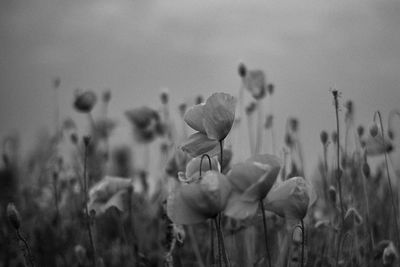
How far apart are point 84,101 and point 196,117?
4.99 feet

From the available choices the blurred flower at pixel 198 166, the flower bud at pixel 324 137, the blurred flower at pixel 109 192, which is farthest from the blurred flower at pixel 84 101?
the blurred flower at pixel 198 166

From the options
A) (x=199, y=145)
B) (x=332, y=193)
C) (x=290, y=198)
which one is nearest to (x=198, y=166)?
(x=199, y=145)

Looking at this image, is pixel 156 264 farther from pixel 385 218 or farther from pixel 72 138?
pixel 385 218

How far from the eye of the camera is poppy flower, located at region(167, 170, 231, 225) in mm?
999

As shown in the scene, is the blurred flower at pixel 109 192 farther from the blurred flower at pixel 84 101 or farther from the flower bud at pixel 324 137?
the blurred flower at pixel 84 101

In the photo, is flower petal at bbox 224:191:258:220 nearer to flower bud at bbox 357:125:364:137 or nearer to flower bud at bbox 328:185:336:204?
flower bud at bbox 328:185:336:204

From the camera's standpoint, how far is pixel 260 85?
2559mm

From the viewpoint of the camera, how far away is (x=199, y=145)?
127 centimetres

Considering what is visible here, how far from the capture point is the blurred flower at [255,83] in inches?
99.9

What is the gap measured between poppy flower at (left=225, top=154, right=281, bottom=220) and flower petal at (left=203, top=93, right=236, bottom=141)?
0.17 m

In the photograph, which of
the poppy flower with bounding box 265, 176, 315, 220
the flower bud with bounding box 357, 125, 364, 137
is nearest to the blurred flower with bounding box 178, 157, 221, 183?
the poppy flower with bounding box 265, 176, 315, 220

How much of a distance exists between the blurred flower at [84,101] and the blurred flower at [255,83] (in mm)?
746

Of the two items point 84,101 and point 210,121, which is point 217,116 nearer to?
point 210,121

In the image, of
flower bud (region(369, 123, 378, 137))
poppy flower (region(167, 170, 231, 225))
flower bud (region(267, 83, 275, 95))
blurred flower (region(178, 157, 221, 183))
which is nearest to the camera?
poppy flower (region(167, 170, 231, 225))
